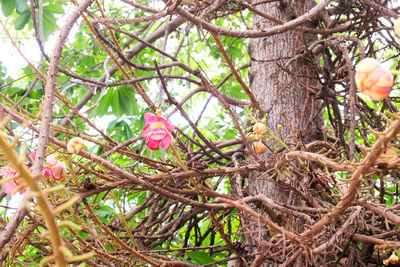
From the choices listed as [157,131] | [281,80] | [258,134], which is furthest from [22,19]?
[258,134]

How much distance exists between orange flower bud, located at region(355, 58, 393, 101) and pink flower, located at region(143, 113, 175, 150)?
1.82 feet

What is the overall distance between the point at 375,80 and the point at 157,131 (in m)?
0.61

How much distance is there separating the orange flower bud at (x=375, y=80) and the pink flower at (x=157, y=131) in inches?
21.8

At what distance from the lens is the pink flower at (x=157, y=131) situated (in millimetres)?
1124

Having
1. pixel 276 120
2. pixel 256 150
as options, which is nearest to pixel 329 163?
pixel 256 150

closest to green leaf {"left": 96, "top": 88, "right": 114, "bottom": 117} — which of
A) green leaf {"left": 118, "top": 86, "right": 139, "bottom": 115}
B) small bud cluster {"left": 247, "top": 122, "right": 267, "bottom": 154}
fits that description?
green leaf {"left": 118, "top": 86, "right": 139, "bottom": 115}

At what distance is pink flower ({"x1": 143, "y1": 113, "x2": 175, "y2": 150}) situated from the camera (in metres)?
1.12

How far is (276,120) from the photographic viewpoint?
65.7 inches

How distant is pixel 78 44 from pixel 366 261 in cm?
259

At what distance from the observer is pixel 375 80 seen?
2.21 feet

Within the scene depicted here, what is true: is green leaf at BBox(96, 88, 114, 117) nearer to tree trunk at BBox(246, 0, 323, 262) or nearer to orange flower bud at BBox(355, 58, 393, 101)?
tree trunk at BBox(246, 0, 323, 262)

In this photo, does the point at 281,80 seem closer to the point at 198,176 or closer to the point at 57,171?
the point at 198,176

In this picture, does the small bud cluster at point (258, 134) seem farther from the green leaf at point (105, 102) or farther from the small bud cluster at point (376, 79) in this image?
the green leaf at point (105, 102)

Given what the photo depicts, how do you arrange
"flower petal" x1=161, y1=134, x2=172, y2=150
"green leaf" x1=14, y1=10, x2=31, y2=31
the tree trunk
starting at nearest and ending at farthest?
"flower petal" x1=161, y1=134, x2=172, y2=150, the tree trunk, "green leaf" x1=14, y1=10, x2=31, y2=31
